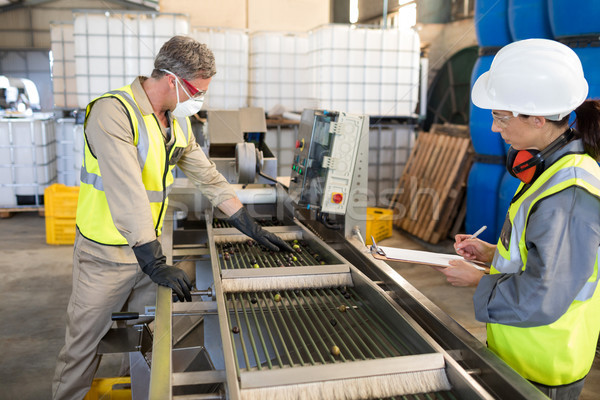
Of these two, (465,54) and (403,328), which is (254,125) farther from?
(465,54)

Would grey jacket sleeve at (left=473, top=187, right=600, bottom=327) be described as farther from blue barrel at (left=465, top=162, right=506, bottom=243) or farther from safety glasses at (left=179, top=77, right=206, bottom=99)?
blue barrel at (left=465, top=162, right=506, bottom=243)

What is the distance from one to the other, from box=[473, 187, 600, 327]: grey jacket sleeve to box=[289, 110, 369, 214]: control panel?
1.07 metres

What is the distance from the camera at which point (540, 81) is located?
1249 mm

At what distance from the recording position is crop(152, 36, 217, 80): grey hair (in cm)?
201

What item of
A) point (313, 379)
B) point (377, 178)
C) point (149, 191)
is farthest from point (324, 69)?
point (313, 379)

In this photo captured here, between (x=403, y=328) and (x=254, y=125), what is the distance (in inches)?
102

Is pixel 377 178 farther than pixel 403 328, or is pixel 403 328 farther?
pixel 377 178

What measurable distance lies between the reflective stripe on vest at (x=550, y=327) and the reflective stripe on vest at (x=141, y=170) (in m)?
1.35

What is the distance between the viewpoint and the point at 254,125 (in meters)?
3.83

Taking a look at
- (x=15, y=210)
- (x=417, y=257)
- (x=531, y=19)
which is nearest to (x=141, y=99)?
(x=417, y=257)

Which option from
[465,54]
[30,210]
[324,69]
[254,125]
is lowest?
[30,210]

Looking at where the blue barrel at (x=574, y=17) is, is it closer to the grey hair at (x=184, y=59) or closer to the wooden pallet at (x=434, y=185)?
the wooden pallet at (x=434, y=185)

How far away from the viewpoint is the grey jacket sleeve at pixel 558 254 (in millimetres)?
1176

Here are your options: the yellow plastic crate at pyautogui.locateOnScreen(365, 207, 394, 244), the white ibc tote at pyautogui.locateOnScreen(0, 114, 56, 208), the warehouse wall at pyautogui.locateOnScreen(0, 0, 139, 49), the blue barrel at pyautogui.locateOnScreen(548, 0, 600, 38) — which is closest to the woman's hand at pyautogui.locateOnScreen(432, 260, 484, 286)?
the blue barrel at pyautogui.locateOnScreen(548, 0, 600, 38)
